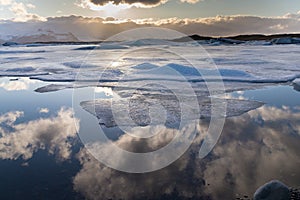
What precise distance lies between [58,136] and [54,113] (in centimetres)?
153

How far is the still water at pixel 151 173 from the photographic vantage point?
2.69 m

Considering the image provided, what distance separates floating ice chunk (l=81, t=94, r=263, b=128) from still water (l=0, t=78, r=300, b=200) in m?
0.52

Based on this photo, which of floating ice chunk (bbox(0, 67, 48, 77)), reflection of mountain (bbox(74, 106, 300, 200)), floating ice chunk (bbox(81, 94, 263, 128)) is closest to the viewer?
reflection of mountain (bbox(74, 106, 300, 200))

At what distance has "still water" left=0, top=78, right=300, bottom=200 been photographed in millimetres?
2686

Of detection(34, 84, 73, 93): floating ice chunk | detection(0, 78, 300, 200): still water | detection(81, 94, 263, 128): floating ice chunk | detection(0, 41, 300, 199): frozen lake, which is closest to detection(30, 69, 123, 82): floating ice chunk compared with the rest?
detection(34, 84, 73, 93): floating ice chunk

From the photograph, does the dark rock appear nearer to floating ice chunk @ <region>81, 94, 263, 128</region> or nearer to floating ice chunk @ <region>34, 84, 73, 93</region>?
floating ice chunk @ <region>81, 94, 263, 128</region>

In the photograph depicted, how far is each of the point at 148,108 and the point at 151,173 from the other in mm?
2675

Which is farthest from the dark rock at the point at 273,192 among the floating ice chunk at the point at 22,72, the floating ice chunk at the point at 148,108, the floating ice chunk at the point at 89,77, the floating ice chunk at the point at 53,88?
the floating ice chunk at the point at 22,72

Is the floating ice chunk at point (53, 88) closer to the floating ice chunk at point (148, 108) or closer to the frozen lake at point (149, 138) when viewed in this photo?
the frozen lake at point (149, 138)

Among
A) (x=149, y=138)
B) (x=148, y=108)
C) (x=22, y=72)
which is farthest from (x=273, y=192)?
(x=22, y=72)

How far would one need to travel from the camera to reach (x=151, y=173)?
308 centimetres

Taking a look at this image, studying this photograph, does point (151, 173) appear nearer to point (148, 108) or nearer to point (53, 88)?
point (148, 108)

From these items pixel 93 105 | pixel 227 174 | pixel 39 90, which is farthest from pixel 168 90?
pixel 227 174

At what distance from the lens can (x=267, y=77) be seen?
384 inches
